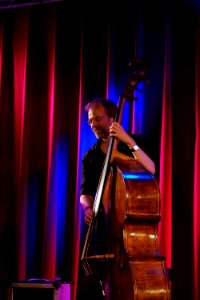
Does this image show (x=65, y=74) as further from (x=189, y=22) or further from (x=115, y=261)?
(x=115, y=261)

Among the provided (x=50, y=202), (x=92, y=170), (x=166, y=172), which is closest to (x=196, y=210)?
(x=166, y=172)

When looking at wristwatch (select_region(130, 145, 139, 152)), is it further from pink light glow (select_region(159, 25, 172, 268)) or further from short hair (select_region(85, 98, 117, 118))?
pink light glow (select_region(159, 25, 172, 268))

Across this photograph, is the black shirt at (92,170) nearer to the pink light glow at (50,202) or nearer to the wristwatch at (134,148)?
the wristwatch at (134,148)

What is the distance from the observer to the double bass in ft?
7.33

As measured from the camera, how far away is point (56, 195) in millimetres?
3590

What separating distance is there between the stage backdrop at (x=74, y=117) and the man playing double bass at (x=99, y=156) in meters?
0.38

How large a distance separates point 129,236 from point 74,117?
153 centimetres

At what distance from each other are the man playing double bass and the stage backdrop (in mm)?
379

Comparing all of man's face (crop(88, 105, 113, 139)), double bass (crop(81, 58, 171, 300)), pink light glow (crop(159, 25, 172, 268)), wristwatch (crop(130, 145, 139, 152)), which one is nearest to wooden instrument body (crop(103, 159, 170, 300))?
double bass (crop(81, 58, 171, 300))

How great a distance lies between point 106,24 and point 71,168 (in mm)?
1136

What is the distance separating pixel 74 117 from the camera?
364cm

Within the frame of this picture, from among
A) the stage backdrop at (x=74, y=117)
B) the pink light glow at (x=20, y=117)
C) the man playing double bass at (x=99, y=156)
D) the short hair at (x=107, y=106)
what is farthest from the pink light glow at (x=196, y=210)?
the pink light glow at (x=20, y=117)

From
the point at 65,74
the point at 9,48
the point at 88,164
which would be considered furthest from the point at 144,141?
the point at 9,48

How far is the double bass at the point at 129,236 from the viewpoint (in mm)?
2234
